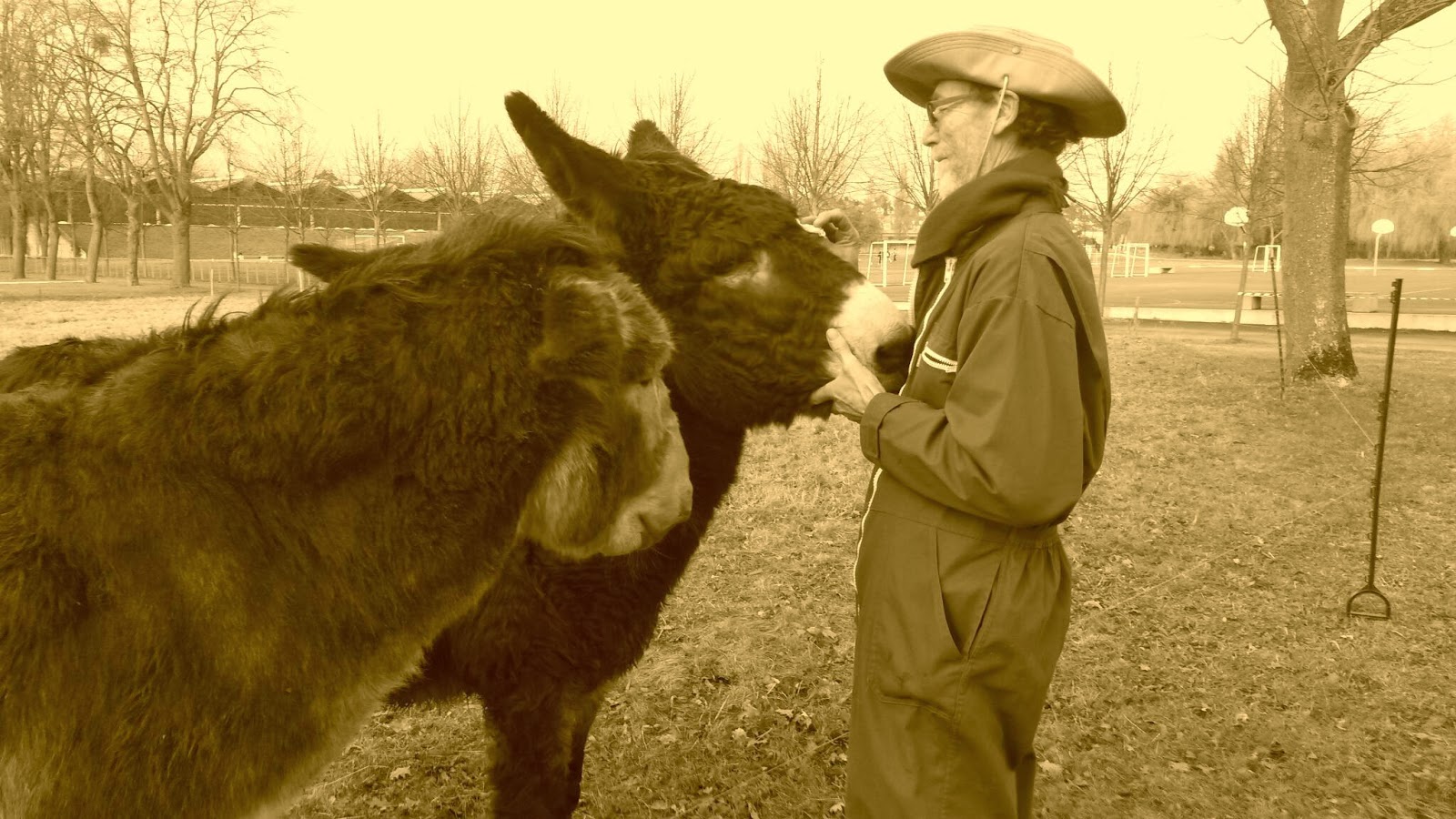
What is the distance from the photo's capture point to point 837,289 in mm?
3193

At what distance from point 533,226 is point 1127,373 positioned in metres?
18.6

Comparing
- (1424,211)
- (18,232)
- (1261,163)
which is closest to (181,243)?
(18,232)

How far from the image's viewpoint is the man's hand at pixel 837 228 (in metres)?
3.51

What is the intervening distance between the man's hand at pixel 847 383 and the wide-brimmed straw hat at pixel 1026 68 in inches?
34.3

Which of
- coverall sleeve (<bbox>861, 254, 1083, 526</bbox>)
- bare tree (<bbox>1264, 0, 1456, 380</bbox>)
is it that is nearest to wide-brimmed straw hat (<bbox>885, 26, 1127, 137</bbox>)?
coverall sleeve (<bbox>861, 254, 1083, 526</bbox>)

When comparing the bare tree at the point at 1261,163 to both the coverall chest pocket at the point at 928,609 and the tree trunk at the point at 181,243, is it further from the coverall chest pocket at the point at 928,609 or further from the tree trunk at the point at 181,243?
the tree trunk at the point at 181,243

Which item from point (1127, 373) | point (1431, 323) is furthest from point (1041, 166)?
point (1431, 323)

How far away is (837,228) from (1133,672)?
4.50 metres

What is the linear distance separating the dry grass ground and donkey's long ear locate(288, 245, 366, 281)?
2.67 meters

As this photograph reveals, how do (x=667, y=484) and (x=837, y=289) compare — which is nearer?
(x=667, y=484)

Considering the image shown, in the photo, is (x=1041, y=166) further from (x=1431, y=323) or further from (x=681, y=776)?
(x=1431, y=323)

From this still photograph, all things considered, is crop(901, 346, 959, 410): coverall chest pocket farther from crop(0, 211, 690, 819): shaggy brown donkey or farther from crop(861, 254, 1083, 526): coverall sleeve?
crop(0, 211, 690, 819): shaggy brown donkey

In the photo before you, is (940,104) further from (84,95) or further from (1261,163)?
(84,95)

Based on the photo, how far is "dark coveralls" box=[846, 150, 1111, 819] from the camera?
7.73 feet
